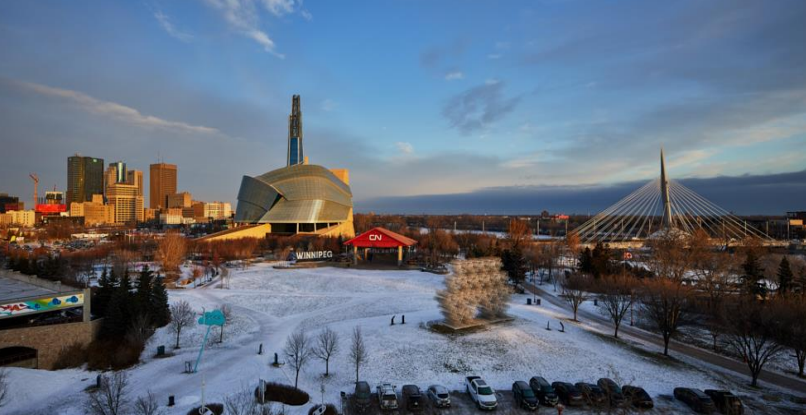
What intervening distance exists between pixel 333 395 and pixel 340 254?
4435 centimetres

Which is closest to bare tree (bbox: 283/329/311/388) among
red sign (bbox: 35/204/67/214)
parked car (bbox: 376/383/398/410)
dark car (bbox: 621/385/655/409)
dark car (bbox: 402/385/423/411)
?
parked car (bbox: 376/383/398/410)

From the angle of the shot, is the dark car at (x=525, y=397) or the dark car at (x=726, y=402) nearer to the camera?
the dark car at (x=726, y=402)

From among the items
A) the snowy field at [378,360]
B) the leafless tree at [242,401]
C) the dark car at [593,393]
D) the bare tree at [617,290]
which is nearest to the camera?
the leafless tree at [242,401]

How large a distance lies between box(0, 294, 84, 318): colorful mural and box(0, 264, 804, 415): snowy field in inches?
157

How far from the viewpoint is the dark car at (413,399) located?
1498 cm

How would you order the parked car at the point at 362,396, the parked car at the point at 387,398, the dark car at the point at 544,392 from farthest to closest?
the dark car at the point at 544,392 → the parked car at the point at 387,398 → the parked car at the point at 362,396

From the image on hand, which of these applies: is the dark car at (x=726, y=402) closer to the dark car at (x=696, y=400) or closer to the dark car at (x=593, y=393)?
the dark car at (x=696, y=400)

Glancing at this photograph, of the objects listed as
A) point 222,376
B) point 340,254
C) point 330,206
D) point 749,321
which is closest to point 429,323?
point 222,376

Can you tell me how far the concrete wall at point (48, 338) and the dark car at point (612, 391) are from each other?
25.7 meters

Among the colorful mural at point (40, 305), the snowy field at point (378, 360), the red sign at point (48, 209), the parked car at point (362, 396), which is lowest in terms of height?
the snowy field at point (378, 360)

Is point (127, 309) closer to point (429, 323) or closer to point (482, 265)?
point (429, 323)

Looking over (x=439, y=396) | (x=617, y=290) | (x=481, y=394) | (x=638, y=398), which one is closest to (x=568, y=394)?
(x=638, y=398)

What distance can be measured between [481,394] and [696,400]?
8.02m

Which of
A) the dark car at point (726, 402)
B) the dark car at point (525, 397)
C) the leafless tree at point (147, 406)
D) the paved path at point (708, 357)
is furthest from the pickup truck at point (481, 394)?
the paved path at point (708, 357)
